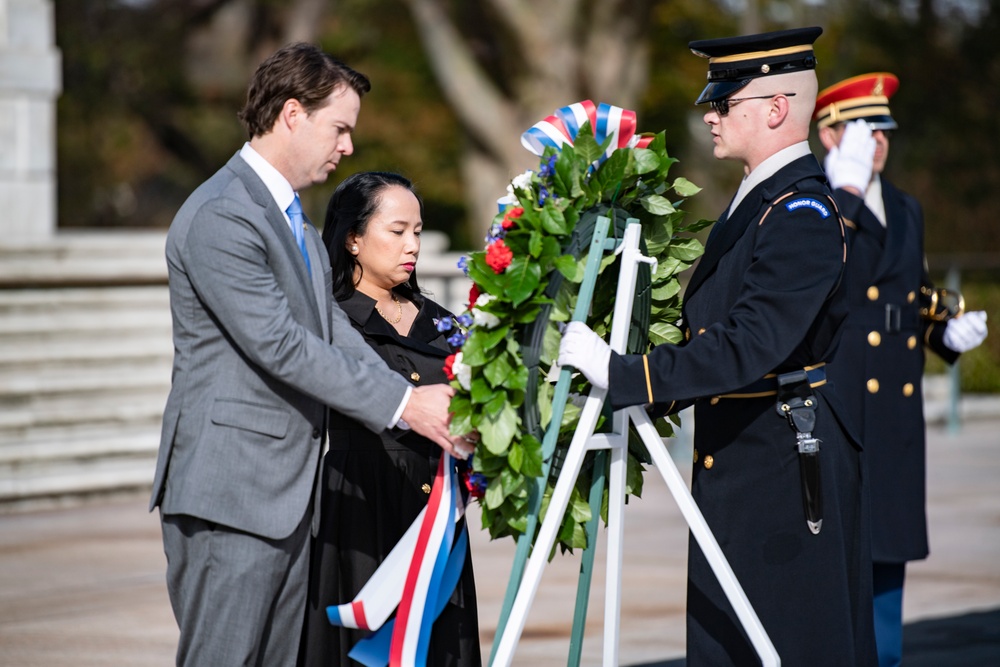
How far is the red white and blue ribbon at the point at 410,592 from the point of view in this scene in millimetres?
3756

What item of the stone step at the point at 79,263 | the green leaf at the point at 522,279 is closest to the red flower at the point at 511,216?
the green leaf at the point at 522,279

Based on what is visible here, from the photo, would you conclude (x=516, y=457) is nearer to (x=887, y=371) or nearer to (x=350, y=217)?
(x=350, y=217)

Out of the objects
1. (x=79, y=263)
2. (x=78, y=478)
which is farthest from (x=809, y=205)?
(x=79, y=263)

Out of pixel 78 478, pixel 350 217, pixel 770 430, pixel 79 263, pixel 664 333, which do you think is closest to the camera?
pixel 770 430

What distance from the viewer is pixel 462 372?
11.7ft

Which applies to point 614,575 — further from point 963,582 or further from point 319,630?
point 963,582

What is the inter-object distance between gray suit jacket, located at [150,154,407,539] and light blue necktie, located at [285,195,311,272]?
9 cm

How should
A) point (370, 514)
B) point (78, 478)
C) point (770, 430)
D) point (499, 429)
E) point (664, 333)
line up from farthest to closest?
point (78, 478) → point (370, 514) → point (664, 333) → point (770, 430) → point (499, 429)

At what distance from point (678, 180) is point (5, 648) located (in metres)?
3.61

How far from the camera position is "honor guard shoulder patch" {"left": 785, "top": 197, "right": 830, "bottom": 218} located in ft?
12.1

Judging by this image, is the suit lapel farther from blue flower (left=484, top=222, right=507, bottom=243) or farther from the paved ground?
the paved ground

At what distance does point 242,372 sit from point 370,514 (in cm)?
78

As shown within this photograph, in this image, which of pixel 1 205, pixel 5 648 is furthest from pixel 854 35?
pixel 5 648

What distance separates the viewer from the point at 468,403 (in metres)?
3.53
